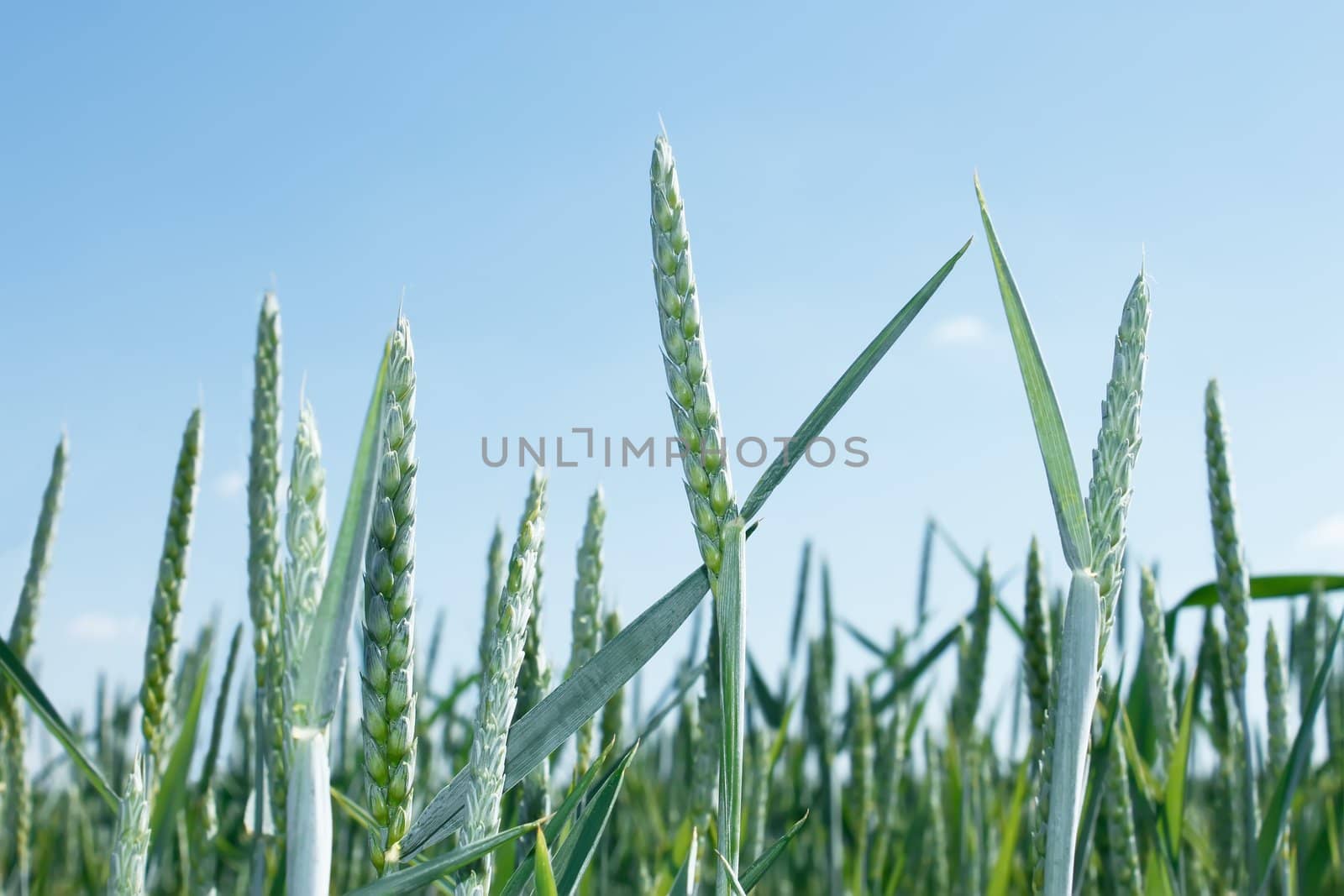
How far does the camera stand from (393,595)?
1.80ft

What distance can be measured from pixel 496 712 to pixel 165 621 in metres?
0.73

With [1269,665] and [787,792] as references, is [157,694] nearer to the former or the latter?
[1269,665]

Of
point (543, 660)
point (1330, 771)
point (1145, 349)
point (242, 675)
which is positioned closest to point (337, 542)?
point (1145, 349)

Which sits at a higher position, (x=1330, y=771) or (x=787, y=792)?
(x=1330, y=771)

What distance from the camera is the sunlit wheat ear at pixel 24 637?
1643mm

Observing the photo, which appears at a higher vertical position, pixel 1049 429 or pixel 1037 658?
pixel 1049 429

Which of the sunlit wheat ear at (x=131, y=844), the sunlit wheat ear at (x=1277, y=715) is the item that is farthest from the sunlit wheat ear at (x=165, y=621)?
the sunlit wheat ear at (x=1277, y=715)

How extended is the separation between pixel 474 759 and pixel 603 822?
16cm

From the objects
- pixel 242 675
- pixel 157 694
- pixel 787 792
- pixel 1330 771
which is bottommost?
pixel 787 792

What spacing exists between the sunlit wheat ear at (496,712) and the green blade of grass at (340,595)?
0.35ft

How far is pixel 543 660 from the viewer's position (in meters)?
1.06

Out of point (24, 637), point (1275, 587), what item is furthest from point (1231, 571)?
point (24, 637)

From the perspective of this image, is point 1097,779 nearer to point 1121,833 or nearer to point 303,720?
point 1121,833

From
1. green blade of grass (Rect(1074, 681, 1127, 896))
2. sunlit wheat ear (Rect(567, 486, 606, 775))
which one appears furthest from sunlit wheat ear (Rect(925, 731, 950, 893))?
sunlit wheat ear (Rect(567, 486, 606, 775))
